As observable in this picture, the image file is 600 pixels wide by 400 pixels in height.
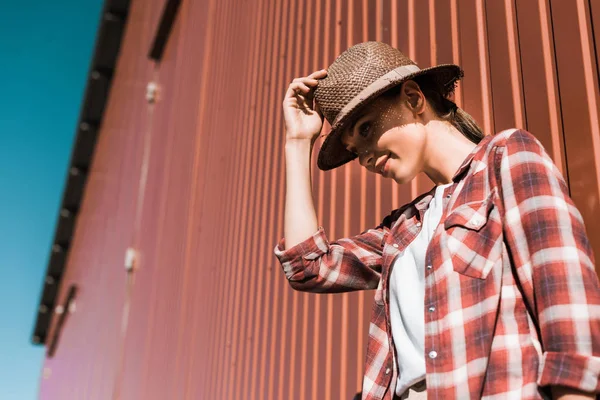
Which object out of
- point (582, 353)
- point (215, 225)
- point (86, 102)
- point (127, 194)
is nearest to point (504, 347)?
point (582, 353)

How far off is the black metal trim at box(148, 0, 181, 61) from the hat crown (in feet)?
25.2

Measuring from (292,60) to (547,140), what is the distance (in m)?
2.38

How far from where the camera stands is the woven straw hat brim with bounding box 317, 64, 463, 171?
6.47ft

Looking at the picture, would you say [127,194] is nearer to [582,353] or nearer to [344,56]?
[344,56]

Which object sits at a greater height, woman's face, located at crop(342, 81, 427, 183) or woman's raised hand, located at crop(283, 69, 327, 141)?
woman's raised hand, located at crop(283, 69, 327, 141)

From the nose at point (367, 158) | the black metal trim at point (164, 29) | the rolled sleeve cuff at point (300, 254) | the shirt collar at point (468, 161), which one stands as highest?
the black metal trim at point (164, 29)

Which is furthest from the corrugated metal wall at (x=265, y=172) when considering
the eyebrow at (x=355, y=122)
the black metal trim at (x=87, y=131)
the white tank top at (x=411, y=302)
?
the black metal trim at (x=87, y=131)

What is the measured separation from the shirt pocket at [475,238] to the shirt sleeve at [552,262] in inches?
1.2

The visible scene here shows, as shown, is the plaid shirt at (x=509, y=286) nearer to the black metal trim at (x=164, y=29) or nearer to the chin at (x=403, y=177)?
the chin at (x=403, y=177)

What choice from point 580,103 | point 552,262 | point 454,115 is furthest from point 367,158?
point 552,262

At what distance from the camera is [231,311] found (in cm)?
456

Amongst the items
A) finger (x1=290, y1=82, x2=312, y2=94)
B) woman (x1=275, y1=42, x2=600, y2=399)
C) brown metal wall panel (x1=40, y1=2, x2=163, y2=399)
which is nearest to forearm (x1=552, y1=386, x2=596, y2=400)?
woman (x1=275, y1=42, x2=600, y2=399)

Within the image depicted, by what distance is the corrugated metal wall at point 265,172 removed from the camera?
2146 mm

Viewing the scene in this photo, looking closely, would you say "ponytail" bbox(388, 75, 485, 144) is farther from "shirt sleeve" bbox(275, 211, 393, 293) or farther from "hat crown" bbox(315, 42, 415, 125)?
"shirt sleeve" bbox(275, 211, 393, 293)
